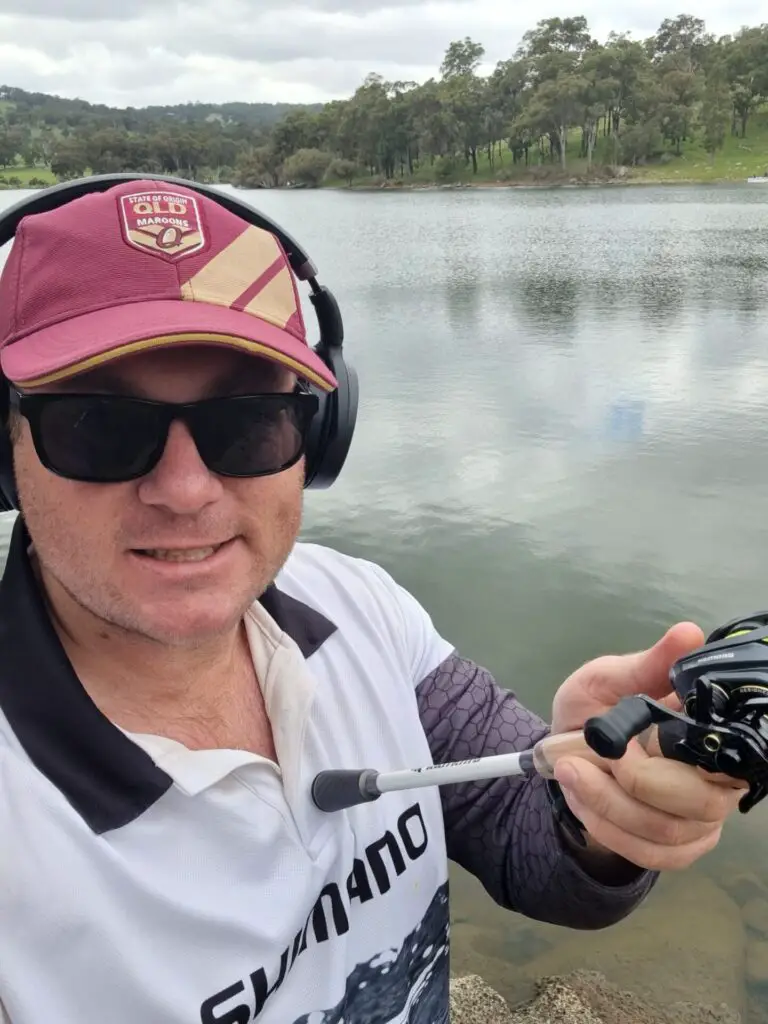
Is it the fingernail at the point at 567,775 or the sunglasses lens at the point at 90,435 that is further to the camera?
the sunglasses lens at the point at 90,435

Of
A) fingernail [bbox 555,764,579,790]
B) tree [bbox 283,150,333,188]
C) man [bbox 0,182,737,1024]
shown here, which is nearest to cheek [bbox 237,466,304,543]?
man [bbox 0,182,737,1024]

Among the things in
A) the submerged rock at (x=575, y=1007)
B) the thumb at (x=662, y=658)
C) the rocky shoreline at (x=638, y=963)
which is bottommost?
the rocky shoreline at (x=638, y=963)

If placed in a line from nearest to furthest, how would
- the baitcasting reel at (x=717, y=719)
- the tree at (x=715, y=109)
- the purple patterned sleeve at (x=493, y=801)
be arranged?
the baitcasting reel at (x=717, y=719) → the purple patterned sleeve at (x=493, y=801) → the tree at (x=715, y=109)

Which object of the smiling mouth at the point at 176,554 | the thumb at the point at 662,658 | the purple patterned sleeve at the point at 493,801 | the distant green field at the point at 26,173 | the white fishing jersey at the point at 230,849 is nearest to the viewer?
the white fishing jersey at the point at 230,849

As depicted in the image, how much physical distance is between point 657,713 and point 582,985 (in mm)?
2765

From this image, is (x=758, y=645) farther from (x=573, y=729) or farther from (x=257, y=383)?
(x=257, y=383)

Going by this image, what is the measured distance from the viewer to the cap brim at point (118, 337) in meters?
1.30

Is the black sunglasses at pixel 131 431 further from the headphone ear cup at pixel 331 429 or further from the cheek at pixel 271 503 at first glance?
the headphone ear cup at pixel 331 429

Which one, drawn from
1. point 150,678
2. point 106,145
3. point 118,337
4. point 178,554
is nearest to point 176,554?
point 178,554

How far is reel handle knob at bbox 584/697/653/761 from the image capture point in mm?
1108

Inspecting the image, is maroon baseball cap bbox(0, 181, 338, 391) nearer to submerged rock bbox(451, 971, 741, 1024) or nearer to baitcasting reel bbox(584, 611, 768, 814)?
baitcasting reel bbox(584, 611, 768, 814)

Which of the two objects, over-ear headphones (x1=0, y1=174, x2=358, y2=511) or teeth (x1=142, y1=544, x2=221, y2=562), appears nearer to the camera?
teeth (x1=142, y1=544, x2=221, y2=562)

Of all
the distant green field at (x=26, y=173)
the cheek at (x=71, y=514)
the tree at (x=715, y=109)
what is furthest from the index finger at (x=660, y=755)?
the distant green field at (x=26, y=173)

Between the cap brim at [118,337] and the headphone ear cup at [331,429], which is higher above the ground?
the cap brim at [118,337]
